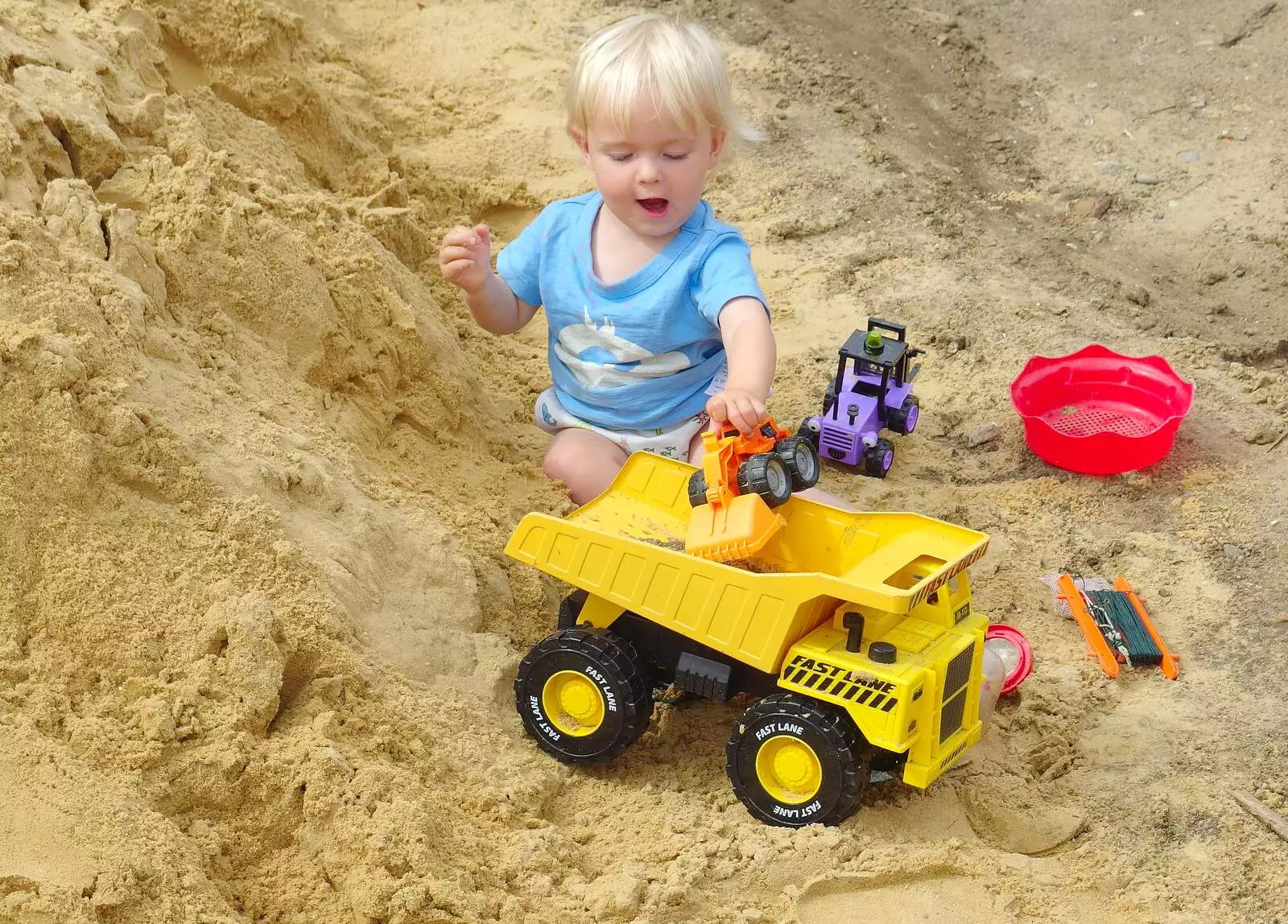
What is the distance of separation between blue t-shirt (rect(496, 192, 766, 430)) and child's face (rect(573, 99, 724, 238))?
5.6 inches

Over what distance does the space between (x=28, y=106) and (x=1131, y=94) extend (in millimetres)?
4395

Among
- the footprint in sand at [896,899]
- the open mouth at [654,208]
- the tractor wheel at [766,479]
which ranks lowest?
the footprint in sand at [896,899]

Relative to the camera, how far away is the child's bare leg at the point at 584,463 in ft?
11.4

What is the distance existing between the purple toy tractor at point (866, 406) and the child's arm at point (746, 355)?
0.63 meters

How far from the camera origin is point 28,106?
311 centimetres

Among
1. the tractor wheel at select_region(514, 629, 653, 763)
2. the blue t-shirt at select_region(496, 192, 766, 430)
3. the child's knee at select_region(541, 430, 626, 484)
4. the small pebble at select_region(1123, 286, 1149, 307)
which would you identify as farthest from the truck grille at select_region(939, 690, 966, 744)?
the small pebble at select_region(1123, 286, 1149, 307)

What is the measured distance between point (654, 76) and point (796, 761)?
147 centimetres

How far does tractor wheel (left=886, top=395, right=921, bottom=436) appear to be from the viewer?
382 centimetres

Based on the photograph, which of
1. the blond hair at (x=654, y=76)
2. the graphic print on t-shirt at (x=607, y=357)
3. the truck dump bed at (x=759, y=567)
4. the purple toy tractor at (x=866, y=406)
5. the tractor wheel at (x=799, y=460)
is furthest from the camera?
the purple toy tractor at (x=866, y=406)

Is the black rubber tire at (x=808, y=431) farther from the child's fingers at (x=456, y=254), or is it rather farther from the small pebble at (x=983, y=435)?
the child's fingers at (x=456, y=254)

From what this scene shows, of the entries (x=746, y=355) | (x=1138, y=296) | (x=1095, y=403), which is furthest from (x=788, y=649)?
(x=1138, y=296)

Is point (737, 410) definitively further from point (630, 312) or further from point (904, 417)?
point (904, 417)

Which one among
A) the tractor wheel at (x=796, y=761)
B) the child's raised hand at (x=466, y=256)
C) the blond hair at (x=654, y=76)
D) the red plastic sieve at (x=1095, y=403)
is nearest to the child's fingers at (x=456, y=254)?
the child's raised hand at (x=466, y=256)

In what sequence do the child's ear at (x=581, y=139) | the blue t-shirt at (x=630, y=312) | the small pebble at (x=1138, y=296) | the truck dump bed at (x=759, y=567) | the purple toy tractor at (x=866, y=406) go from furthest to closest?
the small pebble at (x=1138, y=296) → the purple toy tractor at (x=866, y=406) → the blue t-shirt at (x=630, y=312) → the child's ear at (x=581, y=139) → the truck dump bed at (x=759, y=567)
